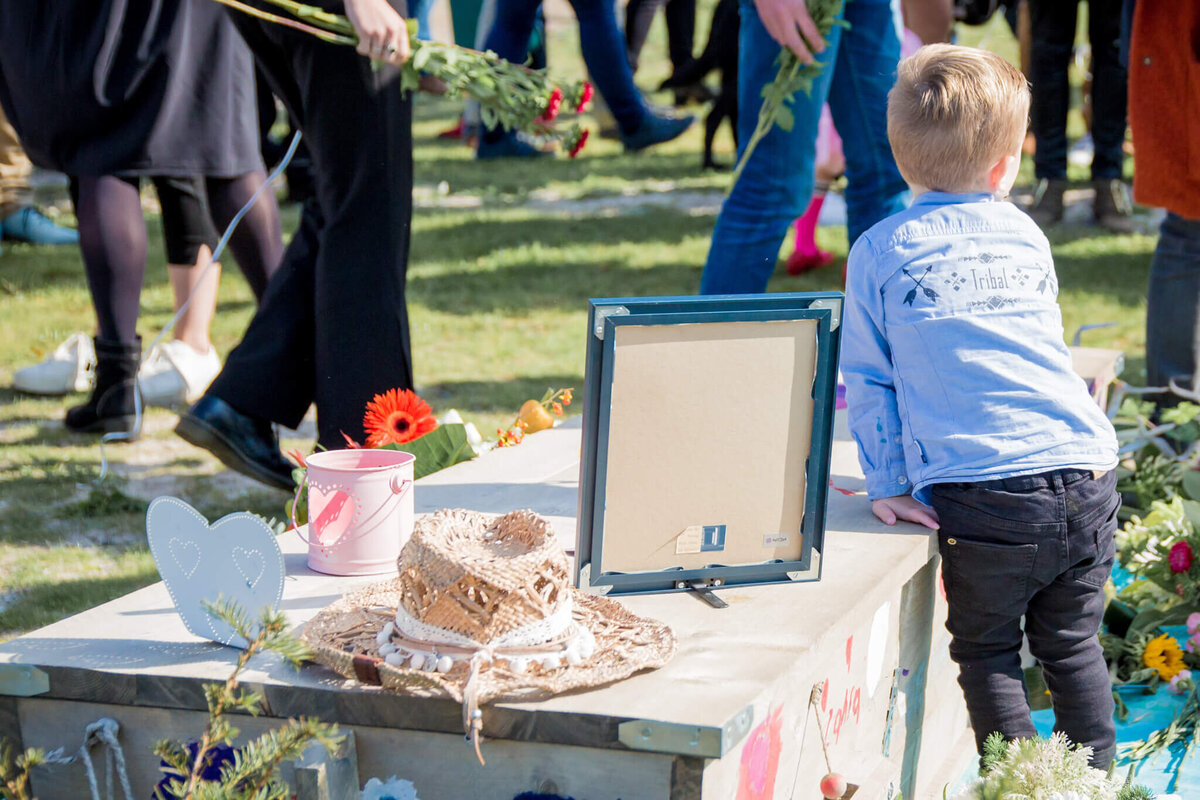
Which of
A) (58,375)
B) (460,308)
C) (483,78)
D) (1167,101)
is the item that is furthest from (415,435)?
(460,308)

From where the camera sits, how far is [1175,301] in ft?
9.55

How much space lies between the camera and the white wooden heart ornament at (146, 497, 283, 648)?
4.68ft

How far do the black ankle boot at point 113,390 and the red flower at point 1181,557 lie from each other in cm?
247

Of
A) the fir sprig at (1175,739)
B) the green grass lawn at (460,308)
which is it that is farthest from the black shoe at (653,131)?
the fir sprig at (1175,739)

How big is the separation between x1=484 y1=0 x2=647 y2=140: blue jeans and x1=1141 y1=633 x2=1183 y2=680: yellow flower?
368 cm

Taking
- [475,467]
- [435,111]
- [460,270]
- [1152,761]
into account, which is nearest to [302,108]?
[475,467]

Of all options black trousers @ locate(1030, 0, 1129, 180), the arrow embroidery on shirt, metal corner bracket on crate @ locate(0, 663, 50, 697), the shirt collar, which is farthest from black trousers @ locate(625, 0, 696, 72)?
metal corner bracket on crate @ locate(0, 663, 50, 697)

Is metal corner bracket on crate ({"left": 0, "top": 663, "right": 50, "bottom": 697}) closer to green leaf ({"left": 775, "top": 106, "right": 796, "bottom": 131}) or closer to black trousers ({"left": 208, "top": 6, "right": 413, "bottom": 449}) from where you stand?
black trousers ({"left": 208, "top": 6, "right": 413, "bottom": 449})

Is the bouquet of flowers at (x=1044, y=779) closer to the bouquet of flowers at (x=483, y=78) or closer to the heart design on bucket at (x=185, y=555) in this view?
the heart design on bucket at (x=185, y=555)

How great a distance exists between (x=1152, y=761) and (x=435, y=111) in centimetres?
988

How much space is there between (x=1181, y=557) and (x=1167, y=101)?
1075 millimetres

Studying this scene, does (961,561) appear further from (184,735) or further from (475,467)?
(184,735)

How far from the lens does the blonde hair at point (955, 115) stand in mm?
1852

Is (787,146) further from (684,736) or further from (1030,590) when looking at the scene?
(684,736)
